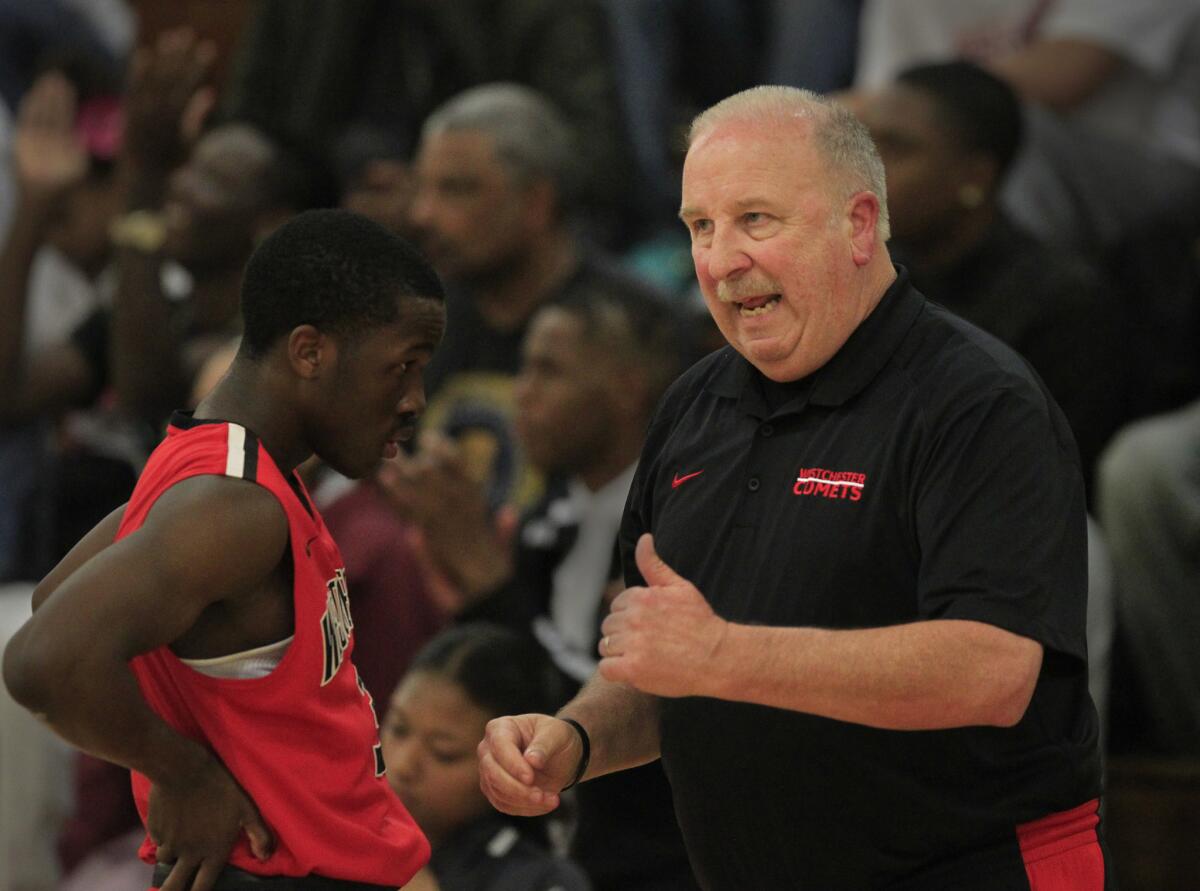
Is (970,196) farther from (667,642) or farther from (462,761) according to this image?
(667,642)

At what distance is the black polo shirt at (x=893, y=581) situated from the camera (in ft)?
8.04

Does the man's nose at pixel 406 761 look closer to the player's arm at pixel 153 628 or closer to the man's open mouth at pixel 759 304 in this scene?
the player's arm at pixel 153 628

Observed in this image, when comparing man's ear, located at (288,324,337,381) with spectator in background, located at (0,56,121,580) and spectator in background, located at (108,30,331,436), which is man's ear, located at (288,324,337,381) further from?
spectator in background, located at (0,56,121,580)

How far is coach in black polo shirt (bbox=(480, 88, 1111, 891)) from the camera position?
7.80 ft

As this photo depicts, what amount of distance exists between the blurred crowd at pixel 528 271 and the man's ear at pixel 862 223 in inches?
62.7

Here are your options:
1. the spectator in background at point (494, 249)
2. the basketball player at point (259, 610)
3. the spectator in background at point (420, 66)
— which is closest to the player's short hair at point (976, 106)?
the spectator in background at point (494, 249)

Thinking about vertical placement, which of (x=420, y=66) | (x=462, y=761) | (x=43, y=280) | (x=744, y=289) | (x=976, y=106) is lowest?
(x=462, y=761)

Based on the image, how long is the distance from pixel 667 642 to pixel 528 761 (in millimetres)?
394

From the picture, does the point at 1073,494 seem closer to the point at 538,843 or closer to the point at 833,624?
the point at 833,624

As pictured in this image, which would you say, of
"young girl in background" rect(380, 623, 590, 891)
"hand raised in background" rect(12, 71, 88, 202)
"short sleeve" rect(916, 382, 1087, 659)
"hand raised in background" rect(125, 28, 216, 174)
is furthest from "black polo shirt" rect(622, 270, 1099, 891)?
"hand raised in background" rect(12, 71, 88, 202)

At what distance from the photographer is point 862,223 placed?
2691mm

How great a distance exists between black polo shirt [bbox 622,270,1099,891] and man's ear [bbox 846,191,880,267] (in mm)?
94

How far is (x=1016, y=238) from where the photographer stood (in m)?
5.18

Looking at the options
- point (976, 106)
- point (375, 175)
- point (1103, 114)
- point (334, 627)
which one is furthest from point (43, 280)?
point (334, 627)
